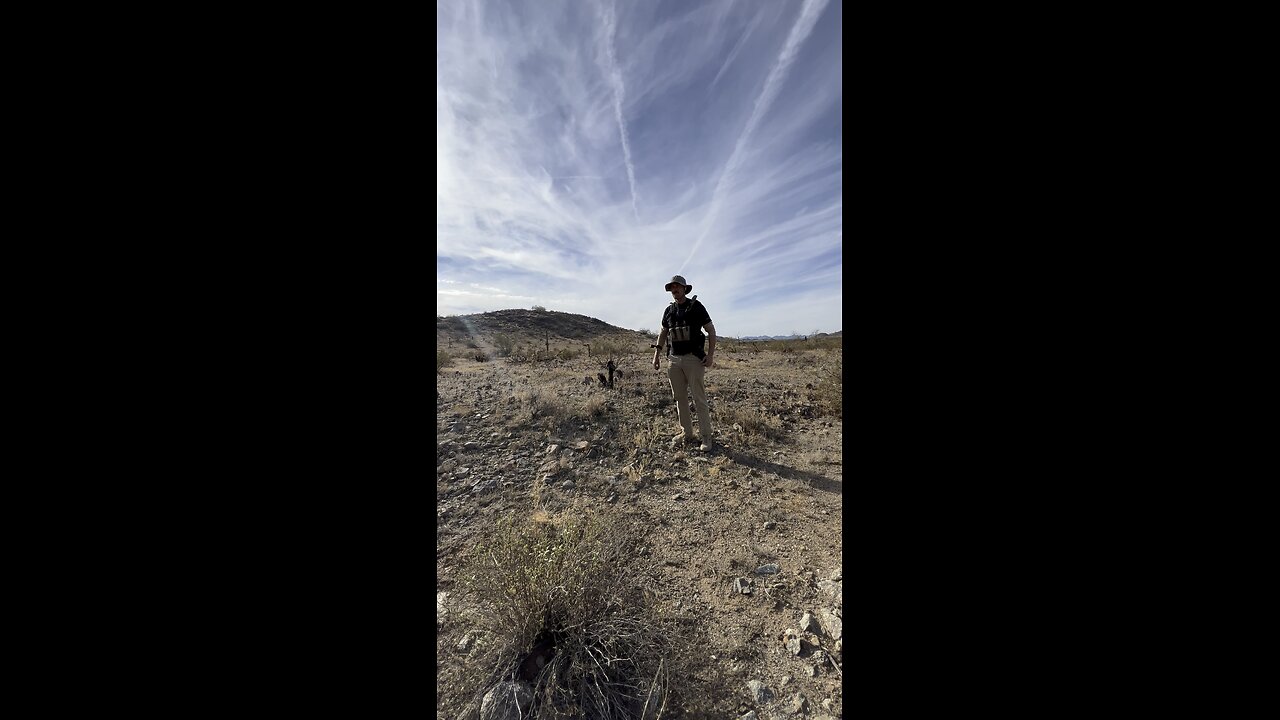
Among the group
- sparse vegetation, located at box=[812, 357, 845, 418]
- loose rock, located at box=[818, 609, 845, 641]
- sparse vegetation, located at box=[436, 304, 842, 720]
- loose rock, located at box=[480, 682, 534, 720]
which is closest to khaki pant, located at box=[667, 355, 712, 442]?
sparse vegetation, located at box=[436, 304, 842, 720]

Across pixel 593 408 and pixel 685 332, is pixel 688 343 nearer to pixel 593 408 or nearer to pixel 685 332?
pixel 685 332

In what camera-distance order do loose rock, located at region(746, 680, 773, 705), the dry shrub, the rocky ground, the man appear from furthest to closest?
the dry shrub
the man
the rocky ground
loose rock, located at region(746, 680, 773, 705)

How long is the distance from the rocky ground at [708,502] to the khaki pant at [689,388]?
0.87 feet

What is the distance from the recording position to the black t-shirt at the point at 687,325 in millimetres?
4012

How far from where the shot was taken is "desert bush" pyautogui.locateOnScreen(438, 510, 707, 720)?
5.09ft

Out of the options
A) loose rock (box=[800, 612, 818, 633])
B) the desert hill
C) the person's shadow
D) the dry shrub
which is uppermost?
the desert hill

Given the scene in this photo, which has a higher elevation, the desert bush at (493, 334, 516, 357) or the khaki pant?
the desert bush at (493, 334, 516, 357)

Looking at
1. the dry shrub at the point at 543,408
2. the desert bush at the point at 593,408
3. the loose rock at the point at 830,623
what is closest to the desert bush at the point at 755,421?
the desert bush at the point at 593,408

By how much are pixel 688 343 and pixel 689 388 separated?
1.71 feet

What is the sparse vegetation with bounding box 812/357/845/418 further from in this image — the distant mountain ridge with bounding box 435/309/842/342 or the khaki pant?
the distant mountain ridge with bounding box 435/309/842/342

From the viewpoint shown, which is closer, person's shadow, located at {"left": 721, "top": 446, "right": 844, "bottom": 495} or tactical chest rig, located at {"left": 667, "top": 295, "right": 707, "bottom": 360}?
person's shadow, located at {"left": 721, "top": 446, "right": 844, "bottom": 495}
